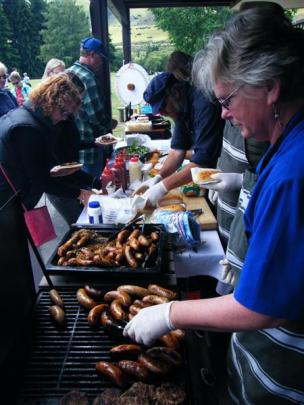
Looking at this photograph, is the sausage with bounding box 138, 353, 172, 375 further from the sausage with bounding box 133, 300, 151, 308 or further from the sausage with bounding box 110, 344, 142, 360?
the sausage with bounding box 133, 300, 151, 308

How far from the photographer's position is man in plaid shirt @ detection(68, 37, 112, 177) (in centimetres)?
522

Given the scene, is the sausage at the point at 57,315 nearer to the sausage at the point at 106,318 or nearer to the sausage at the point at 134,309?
the sausage at the point at 106,318

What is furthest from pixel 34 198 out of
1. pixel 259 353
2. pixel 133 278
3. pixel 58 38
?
pixel 58 38

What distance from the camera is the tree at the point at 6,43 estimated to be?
37.4 ft

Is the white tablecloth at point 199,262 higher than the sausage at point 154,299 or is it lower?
lower

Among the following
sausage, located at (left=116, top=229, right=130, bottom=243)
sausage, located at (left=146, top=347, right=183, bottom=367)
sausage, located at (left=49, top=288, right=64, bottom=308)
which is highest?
sausage, located at (left=116, top=229, right=130, bottom=243)

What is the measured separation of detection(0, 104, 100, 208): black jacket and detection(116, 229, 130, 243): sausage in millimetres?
1201

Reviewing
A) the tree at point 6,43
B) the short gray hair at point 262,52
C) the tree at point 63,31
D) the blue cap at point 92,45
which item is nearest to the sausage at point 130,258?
the short gray hair at point 262,52

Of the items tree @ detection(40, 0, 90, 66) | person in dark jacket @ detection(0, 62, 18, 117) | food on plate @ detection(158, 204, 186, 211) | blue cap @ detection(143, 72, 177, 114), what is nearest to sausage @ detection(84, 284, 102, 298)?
food on plate @ detection(158, 204, 186, 211)

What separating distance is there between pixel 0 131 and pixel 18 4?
1132cm

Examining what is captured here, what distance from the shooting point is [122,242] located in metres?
2.23

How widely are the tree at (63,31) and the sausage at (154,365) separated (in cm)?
1101

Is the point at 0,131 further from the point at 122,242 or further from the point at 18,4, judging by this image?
the point at 18,4

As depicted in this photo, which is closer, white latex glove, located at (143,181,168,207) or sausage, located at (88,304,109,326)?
→ sausage, located at (88,304,109,326)
